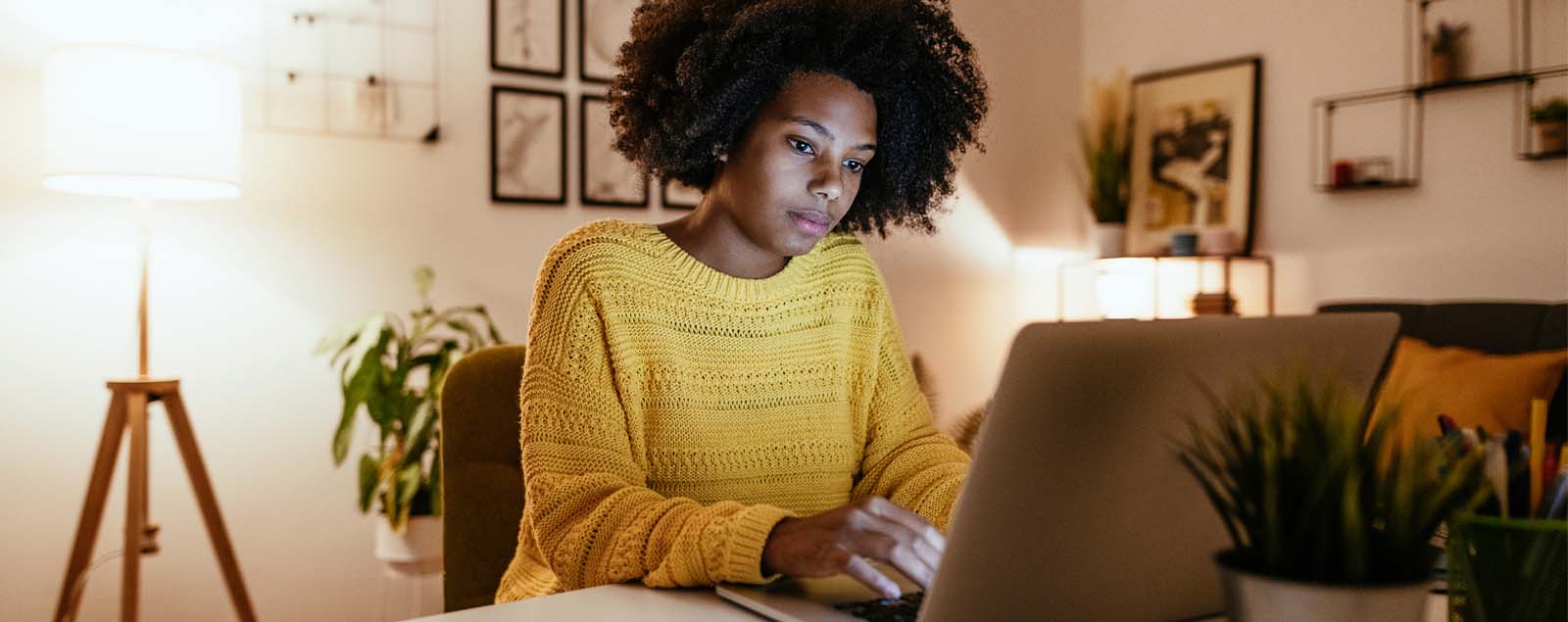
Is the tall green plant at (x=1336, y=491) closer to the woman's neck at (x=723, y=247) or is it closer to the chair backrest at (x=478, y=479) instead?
the woman's neck at (x=723, y=247)

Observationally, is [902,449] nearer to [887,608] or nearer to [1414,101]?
[887,608]

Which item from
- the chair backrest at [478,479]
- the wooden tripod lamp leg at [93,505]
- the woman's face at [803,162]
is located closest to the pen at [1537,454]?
the woman's face at [803,162]

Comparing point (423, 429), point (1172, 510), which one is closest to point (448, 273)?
point (423, 429)

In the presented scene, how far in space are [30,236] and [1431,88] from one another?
3494 mm

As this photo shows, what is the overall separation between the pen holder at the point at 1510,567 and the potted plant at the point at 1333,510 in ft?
0.24

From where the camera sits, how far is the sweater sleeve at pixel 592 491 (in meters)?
0.94

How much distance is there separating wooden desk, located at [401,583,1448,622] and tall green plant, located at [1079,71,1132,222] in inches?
127

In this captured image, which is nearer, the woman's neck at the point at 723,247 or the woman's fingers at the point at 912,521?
the woman's fingers at the point at 912,521

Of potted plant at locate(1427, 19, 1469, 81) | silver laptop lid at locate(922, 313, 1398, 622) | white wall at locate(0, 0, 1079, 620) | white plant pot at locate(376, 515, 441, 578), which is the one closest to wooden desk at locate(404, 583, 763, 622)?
silver laptop lid at locate(922, 313, 1398, 622)

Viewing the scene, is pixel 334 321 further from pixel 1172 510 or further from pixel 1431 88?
pixel 1431 88

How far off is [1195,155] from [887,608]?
341cm

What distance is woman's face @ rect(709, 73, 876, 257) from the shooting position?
133 centimetres

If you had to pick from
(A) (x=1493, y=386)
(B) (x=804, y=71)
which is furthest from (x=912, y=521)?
(A) (x=1493, y=386)

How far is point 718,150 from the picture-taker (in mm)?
1461
